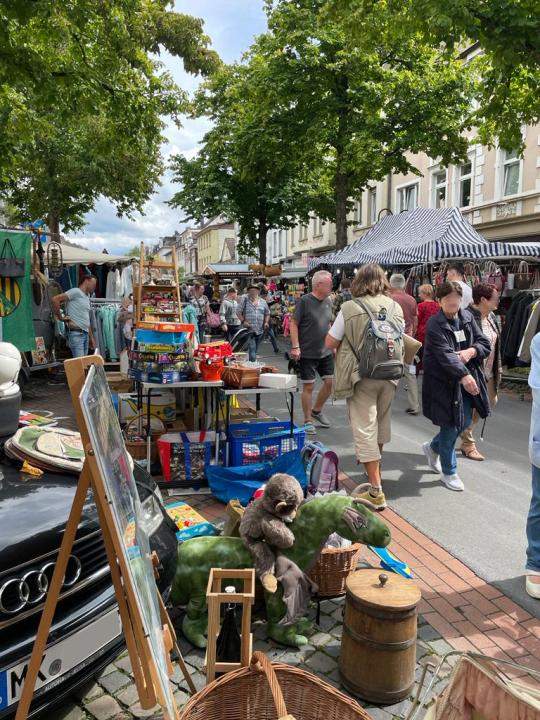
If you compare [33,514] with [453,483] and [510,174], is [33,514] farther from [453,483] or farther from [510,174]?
[510,174]

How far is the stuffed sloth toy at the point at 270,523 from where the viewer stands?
2738 mm

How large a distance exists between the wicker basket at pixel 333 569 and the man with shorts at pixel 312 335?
3.40 metres

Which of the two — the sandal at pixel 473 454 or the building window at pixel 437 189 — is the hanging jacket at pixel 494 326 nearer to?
the sandal at pixel 473 454

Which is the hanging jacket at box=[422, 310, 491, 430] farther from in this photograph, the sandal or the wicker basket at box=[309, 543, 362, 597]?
the wicker basket at box=[309, 543, 362, 597]

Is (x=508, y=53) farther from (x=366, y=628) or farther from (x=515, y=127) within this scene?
(x=366, y=628)

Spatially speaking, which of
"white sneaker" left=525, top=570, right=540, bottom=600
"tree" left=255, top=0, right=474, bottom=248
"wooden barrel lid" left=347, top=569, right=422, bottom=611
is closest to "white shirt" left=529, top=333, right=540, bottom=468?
"white sneaker" left=525, top=570, right=540, bottom=600

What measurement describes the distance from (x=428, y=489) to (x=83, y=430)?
4032mm

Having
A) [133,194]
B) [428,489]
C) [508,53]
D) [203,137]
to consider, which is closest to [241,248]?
[203,137]

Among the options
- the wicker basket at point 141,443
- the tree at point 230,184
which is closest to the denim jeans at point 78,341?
the wicker basket at point 141,443

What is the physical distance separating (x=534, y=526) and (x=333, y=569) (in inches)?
48.9

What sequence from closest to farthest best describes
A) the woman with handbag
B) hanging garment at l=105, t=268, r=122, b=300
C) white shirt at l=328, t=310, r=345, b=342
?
white shirt at l=328, t=310, r=345, b=342 < the woman with handbag < hanging garment at l=105, t=268, r=122, b=300

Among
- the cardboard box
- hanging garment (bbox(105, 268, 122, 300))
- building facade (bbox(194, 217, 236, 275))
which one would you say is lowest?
the cardboard box

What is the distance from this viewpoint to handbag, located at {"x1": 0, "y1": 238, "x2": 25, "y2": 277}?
8609mm

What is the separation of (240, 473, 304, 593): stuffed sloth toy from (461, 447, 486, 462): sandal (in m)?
3.64
